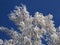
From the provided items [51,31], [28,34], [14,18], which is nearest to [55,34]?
[51,31]

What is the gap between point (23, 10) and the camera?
28.8ft

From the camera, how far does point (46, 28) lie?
8.43 meters

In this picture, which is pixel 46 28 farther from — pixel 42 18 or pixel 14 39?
pixel 14 39

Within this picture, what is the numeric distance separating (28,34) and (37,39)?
351mm

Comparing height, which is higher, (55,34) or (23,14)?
(23,14)

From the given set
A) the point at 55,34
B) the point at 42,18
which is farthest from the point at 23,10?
the point at 55,34

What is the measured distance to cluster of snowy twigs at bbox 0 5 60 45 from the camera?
836 centimetres

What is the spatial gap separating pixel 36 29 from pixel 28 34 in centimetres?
35

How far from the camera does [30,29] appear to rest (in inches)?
335

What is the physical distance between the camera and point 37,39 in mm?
8453

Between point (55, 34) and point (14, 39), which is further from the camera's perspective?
point (14, 39)

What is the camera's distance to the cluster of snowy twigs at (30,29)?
836 cm

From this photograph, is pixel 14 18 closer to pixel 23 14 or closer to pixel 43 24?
pixel 23 14

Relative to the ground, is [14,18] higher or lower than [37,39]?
higher
